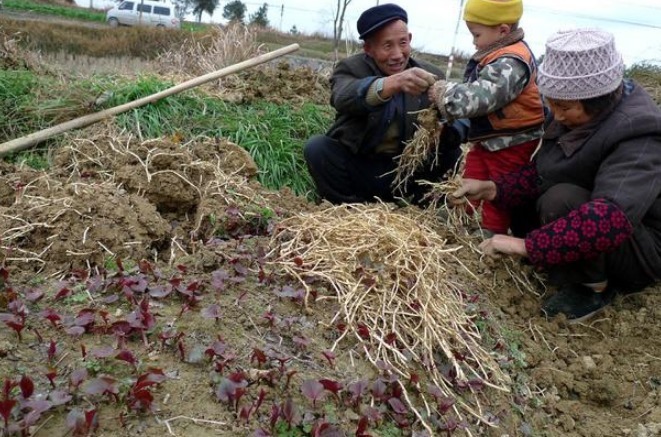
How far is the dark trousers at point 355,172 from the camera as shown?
14.4ft

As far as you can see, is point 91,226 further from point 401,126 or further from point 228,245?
point 401,126

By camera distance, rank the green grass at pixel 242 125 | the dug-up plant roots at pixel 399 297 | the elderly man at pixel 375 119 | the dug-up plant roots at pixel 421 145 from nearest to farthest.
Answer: the dug-up plant roots at pixel 399 297
the dug-up plant roots at pixel 421 145
the elderly man at pixel 375 119
the green grass at pixel 242 125

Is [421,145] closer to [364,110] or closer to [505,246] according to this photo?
[364,110]

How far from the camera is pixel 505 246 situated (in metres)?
3.02

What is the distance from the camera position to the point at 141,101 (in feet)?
17.1

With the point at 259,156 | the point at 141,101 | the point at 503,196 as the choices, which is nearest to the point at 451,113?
the point at 503,196

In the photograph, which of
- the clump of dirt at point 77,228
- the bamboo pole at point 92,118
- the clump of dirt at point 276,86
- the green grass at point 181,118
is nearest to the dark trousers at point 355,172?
the green grass at point 181,118

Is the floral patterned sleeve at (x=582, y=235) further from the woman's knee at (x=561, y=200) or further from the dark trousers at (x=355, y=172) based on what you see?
the dark trousers at (x=355, y=172)

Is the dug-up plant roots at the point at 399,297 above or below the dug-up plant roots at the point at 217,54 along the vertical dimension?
below

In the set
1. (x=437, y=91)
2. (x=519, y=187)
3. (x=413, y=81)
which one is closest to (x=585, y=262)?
(x=519, y=187)

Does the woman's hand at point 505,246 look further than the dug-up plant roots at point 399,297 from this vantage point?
Yes

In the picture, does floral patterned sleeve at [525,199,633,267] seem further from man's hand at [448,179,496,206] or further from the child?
the child

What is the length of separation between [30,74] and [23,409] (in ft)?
16.4

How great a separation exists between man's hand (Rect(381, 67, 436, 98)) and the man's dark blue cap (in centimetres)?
46
